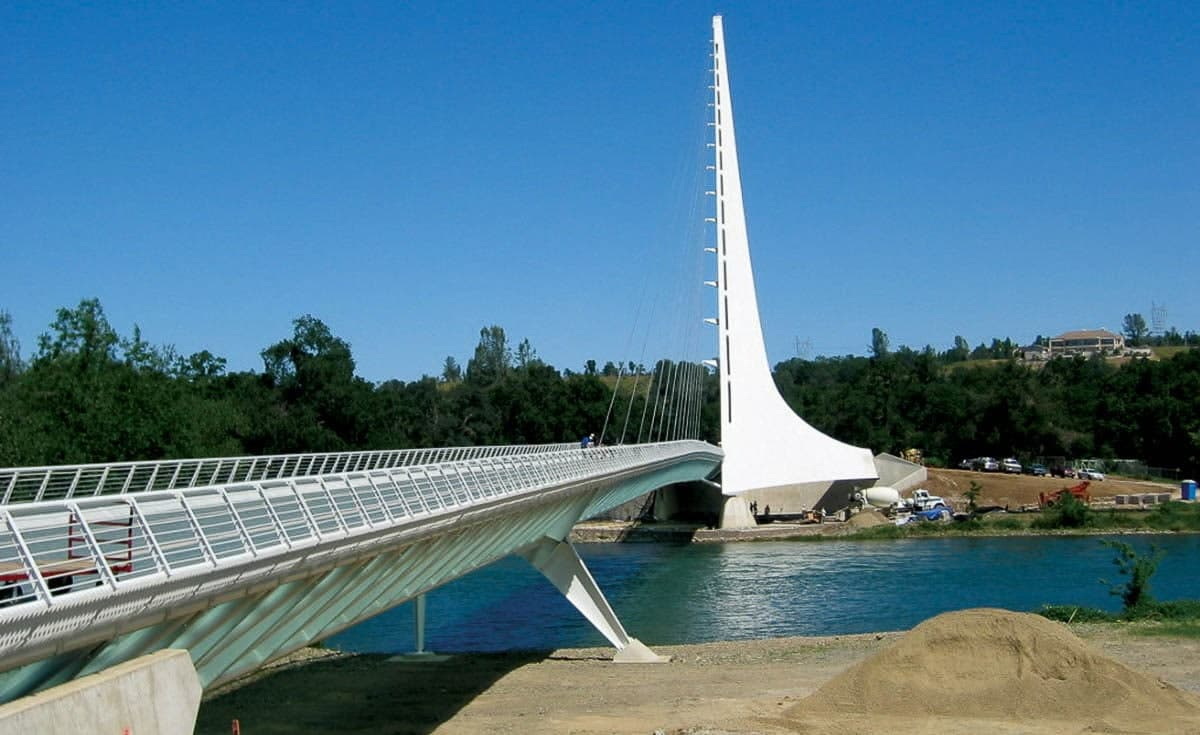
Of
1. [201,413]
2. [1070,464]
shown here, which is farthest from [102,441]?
[1070,464]

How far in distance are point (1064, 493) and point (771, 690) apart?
45.1 metres

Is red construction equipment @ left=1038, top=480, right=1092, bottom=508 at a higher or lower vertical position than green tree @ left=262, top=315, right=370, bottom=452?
lower

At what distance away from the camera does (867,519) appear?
209 ft

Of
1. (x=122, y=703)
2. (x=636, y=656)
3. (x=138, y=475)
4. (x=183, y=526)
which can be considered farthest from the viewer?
(x=636, y=656)

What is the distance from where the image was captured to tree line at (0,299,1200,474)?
39.8 meters

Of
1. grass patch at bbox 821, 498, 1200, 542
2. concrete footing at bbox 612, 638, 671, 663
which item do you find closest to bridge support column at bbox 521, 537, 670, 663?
concrete footing at bbox 612, 638, 671, 663

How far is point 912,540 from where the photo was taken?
196 feet

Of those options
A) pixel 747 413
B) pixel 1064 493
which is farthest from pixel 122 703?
pixel 1064 493

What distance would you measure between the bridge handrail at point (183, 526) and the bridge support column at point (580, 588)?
4856 mm

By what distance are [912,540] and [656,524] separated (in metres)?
12.9

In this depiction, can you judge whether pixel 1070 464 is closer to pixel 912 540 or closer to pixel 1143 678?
pixel 912 540

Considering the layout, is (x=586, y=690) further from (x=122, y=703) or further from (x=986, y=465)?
(x=986, y=465)

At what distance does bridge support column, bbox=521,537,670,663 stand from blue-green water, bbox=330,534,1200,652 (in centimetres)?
375

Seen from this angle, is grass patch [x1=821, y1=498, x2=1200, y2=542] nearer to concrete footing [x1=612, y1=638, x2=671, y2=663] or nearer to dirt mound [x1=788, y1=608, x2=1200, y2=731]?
concrete footing [x1=612, y1=638, x2=671, y2=663]
